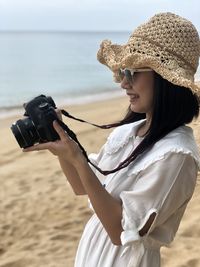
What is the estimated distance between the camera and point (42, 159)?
626cm

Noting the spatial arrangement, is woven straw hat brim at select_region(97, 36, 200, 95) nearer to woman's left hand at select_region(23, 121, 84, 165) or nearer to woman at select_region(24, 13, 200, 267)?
woman at select_region(24, 13, 200, 267)

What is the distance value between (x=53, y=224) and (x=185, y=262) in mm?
1366

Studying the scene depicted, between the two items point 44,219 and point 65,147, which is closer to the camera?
point 65,147

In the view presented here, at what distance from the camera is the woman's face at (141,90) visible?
1.54 m

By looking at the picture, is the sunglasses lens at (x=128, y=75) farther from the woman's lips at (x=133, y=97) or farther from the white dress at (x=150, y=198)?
the white dress at (x=150, y=198)

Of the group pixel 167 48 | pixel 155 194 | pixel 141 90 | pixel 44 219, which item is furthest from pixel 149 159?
pixel 44 219

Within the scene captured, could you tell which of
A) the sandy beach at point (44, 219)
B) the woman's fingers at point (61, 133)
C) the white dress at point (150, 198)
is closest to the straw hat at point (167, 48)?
the white dress at point (150, 198)

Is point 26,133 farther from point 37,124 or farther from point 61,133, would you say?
point 61,133

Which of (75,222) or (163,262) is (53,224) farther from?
(163,262)

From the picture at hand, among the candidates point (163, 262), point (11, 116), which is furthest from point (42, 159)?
point (11, 116)

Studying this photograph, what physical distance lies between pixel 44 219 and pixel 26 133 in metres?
2.87

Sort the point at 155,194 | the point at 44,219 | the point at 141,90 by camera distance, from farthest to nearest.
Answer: the point at 44,219 < the point at 141,90 < the point at 155,194

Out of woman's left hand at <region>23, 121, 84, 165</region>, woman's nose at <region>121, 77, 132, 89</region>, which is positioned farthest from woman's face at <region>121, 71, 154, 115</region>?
woman's left hand at <region>23, 121, 84, 165</region>

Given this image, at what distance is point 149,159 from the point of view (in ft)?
4.77
